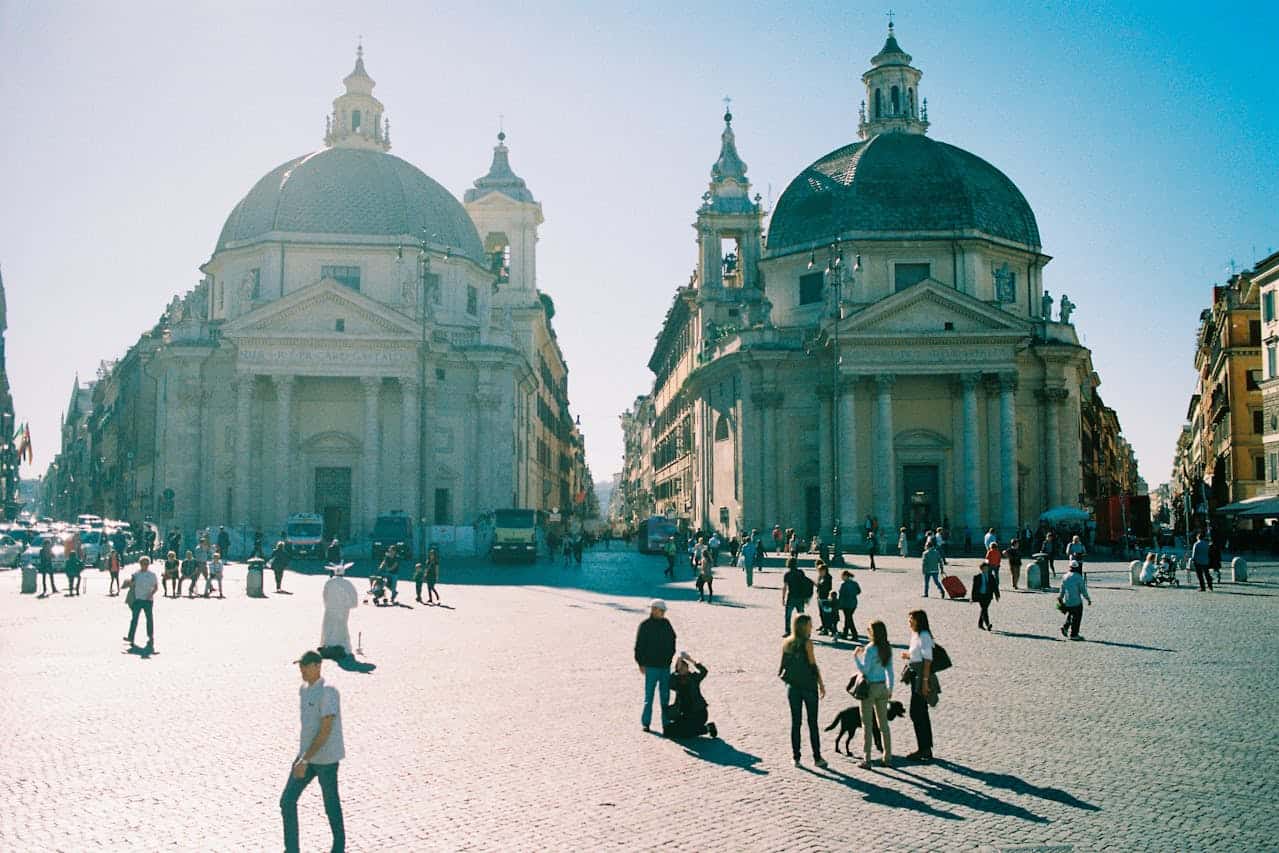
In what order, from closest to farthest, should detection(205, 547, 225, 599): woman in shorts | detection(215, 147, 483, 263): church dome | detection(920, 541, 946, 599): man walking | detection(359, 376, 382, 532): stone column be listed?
detection(920, 541, 946, 599): man walking
detection(205, 547, 225, 599): woman in shorts
detection(359, 376, 382, 532): stone column
detection(215, 147, 483, 263): church dome

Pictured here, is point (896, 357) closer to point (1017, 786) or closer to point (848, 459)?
point (848, 459)

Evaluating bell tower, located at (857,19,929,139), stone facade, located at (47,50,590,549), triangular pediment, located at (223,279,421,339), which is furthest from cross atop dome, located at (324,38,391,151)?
bell tower, located at (857,19,929,139)

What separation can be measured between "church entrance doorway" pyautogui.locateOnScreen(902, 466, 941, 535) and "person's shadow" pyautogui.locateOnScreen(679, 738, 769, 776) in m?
47.3

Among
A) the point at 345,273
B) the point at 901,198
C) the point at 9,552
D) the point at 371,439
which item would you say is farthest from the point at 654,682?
the point at 345,273

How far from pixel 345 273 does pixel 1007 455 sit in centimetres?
3572

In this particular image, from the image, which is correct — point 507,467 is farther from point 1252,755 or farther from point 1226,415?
point 1252,755

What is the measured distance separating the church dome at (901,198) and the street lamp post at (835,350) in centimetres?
135

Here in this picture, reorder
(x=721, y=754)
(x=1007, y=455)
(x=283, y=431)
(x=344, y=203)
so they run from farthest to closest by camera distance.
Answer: (x=344, y=203) → (x=283, y=431) → (x=1007, y=455) → (x=721, y=754)

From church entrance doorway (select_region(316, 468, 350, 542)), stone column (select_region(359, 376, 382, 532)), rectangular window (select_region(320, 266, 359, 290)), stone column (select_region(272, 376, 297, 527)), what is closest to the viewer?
stone column (select_region(272, 376, 297, 527))

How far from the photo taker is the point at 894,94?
7056cm

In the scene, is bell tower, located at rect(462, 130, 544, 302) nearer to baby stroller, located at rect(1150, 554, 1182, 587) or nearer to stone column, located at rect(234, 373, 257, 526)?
stone column, located at rect(234, 373, 257, 526)

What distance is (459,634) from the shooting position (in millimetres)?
25031

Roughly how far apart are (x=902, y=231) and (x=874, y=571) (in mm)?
24777

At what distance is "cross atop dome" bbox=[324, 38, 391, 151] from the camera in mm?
72500
